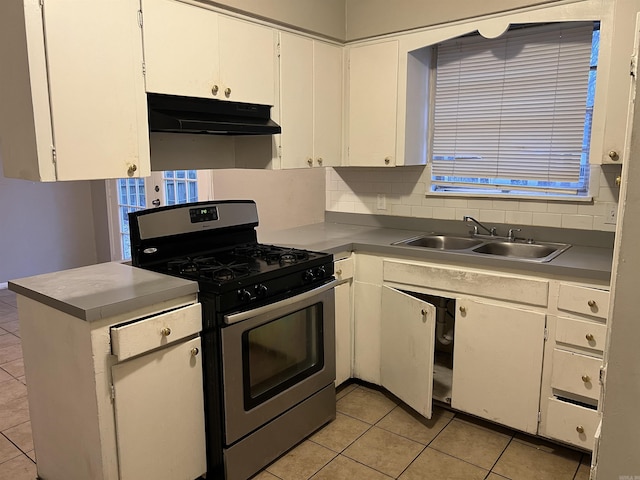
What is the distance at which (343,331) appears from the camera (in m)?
2.96

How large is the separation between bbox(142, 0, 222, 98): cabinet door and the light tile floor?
1815mm

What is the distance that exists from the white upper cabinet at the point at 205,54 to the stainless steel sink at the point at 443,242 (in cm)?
119

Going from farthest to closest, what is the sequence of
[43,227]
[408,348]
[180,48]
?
[43,227]
[408,348]
[180,48]

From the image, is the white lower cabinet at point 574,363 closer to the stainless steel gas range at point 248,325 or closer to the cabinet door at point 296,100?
the stainless steel gas range at point 248,325

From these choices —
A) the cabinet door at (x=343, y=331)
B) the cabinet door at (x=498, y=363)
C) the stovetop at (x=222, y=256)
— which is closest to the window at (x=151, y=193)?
the stovetop at (x=222, y=256)

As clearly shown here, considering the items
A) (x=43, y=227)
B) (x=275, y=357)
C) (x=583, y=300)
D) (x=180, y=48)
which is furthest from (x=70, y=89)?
(x=43, y=227)

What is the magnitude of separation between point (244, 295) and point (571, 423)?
5.34 feet

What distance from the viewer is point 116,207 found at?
5.72 m

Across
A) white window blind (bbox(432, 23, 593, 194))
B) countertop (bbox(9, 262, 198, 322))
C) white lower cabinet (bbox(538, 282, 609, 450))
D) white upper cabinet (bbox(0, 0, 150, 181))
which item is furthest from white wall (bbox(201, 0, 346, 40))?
white lower cabinet (bbox(538, 282, 609, 450))

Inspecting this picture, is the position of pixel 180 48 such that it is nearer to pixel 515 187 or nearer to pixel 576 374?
pixel 515 187

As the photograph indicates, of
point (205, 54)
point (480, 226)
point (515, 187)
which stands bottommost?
point (480, 226)

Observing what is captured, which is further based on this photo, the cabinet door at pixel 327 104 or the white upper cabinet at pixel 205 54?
the cabinet door at pixel 327 104

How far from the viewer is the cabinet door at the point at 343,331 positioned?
9.53 ft

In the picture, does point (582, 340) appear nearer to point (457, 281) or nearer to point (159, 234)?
point (457, 281)
